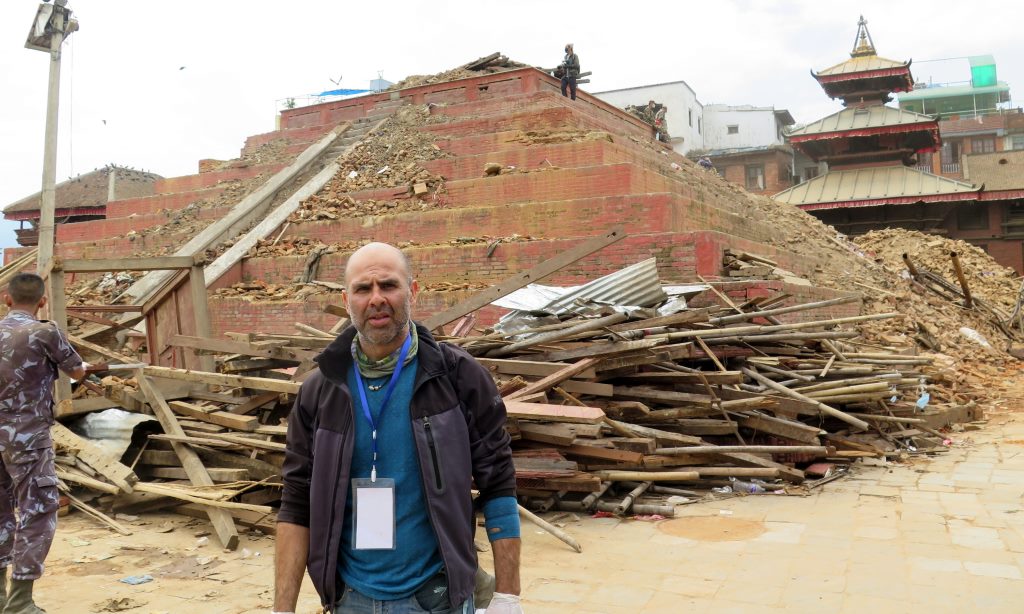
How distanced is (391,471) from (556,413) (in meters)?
3.45

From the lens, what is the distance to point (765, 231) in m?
17.1

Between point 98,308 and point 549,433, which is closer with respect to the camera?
point 549,433

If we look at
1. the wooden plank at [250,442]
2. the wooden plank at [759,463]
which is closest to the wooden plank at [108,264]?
the wooden plank at [250,442]

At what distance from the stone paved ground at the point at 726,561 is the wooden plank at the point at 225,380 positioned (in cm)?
106

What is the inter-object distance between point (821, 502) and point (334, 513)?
5054mm

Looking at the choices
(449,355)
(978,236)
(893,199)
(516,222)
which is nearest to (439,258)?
(516,222)

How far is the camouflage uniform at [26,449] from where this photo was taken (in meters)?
4.09

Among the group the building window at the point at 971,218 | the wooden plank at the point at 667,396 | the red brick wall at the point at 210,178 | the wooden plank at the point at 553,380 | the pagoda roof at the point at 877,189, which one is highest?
the red brick wall at the point at 210,178

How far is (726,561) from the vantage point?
4.95m

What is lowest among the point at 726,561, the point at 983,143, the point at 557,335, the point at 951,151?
the point at 726,561

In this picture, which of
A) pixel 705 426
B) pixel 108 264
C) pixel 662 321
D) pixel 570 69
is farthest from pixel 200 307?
pixel 570 69

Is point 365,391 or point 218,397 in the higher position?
point 365,391

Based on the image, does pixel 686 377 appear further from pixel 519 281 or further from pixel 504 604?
pixel 504 604

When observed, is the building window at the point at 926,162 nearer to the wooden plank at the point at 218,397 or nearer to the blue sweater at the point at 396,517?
the wooden plank at the point at 218,397
